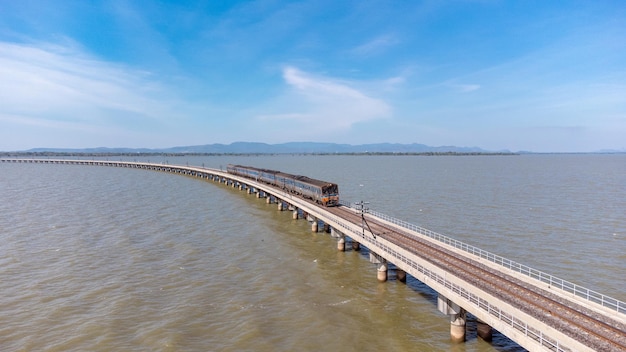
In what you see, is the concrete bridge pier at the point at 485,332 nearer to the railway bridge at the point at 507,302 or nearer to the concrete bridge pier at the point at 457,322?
the railway bridge at the point at 507,302

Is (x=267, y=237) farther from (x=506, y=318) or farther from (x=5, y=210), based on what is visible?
(x=5, y=210)

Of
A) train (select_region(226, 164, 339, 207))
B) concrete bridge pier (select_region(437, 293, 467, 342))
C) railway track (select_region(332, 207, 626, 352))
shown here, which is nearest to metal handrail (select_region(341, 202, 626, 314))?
railway track (select_region(332, 207, 626, 352))

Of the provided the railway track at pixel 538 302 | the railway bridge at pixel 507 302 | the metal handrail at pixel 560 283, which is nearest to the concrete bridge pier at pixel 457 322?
the railway bridge at pixel 507 302

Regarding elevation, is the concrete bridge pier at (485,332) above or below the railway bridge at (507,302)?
below

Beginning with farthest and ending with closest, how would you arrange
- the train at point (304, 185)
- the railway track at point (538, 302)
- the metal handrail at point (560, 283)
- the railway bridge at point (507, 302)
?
1. the train at point (304, 185)
2. the metal handrail at point (560, 283)
3. the railway track at point (538, 302)
4. the railway bridge at point (507, 302)

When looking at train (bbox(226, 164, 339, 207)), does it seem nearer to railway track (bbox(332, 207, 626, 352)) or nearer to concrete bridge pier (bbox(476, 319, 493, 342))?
railway track (bbox(332, 207, 626, 352))

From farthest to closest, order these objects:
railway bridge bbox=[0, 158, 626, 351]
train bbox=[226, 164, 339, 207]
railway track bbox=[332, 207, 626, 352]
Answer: train bbox=[226, 164, 339, 207]
railway track bbox=[332, 207, 626, 352]
railway bridge bbox=[0, 158, 626, 351]
